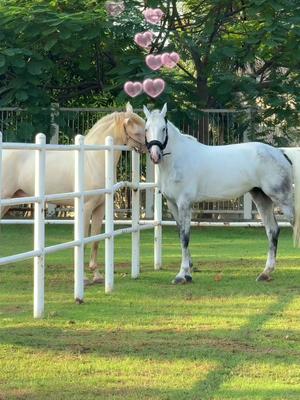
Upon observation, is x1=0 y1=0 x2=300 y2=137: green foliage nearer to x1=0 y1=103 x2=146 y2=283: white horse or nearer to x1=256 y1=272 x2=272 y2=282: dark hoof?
x1=0 y1=103 x2=146 y2=283: white horse

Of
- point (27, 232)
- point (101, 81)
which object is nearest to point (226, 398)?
point (27, 232)

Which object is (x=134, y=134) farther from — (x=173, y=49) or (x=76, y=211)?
(x=173, y=49)

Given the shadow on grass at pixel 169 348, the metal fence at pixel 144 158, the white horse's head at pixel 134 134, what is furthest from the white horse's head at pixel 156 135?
the metal fence at pixel 144 158

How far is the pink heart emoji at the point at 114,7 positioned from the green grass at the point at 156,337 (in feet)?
26.0

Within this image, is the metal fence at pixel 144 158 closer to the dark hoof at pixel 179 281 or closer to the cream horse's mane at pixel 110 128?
the cream horse's mane at pixel 110 128

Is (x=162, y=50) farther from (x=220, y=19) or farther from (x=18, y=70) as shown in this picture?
(x=18, y=70)

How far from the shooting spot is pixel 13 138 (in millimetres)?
19781

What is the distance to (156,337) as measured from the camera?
733cm

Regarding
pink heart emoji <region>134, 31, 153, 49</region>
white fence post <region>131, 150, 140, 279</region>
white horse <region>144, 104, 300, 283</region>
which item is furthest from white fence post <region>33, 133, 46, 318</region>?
pink heart emoji <region>134, 31, 153, 49</region>

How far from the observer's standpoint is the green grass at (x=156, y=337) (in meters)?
5.71

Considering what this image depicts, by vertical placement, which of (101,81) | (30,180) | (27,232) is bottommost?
(27,232)

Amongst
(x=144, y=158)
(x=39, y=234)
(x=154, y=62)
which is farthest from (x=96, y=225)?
(x=144, y=158)

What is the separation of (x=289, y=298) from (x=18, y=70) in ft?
34.4

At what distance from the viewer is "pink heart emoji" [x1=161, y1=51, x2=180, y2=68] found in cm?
1888
